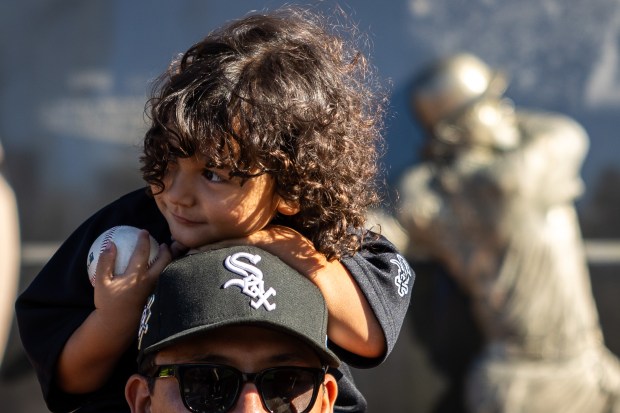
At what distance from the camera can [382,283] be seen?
166cm

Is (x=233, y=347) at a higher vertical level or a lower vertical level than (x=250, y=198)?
lower

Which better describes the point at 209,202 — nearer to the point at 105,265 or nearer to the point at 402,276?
the point at 105,265

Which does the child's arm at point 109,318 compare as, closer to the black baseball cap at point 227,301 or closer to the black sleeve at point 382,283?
the black baseball cap at point 227,301

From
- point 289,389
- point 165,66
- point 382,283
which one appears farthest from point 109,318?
point 165,66

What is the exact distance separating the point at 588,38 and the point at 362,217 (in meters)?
2.89

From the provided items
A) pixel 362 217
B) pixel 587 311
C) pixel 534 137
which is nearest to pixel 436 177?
pixel 534 137

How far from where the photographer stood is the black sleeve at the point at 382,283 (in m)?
1.61

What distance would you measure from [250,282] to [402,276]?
27 centimetres

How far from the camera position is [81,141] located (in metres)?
4.39

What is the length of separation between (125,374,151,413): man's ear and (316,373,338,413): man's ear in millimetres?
256

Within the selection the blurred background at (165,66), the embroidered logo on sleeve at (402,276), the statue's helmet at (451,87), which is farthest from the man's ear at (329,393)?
the statue's helmet at (451,87)

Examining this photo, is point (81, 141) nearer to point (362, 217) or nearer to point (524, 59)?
point (524, 59)

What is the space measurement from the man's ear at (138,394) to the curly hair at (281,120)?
288 mm

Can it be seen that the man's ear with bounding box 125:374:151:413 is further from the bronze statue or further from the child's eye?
the bronze statue
